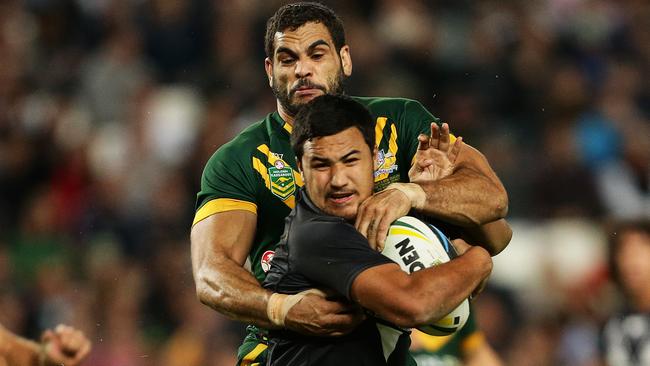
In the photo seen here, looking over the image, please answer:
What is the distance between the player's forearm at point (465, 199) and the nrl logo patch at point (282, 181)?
2.07 ft

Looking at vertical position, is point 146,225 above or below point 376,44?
below

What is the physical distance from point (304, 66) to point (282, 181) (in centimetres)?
51

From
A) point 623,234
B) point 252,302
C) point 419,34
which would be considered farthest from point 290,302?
point 419,34

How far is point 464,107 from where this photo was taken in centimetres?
1111

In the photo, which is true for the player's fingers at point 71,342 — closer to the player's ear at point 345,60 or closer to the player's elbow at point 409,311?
the player's ear at point 345,60

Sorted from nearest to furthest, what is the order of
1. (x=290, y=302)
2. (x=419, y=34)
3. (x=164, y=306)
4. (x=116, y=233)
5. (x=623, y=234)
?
(x=290, y=302) → (x=623, y=234) → (x=164, y=306) → (x=116, y=233) → (x=419, y=34)

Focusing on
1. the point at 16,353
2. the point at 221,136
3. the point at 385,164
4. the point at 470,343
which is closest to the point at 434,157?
the point at 385,164

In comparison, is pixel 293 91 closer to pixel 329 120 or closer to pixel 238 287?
pixel 329 120

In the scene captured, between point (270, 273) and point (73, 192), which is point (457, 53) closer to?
point (73, 192)

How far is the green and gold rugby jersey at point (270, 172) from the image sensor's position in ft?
17.3

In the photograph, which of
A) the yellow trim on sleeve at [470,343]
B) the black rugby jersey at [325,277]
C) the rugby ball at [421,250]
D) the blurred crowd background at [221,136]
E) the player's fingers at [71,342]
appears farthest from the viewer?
the blurred crowd background at [221,136]

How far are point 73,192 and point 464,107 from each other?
375 cm

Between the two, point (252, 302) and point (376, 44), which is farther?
point (376, 44)

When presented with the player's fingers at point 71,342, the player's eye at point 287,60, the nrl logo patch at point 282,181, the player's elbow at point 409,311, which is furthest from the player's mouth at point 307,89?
the player's fingers at point 71,342
